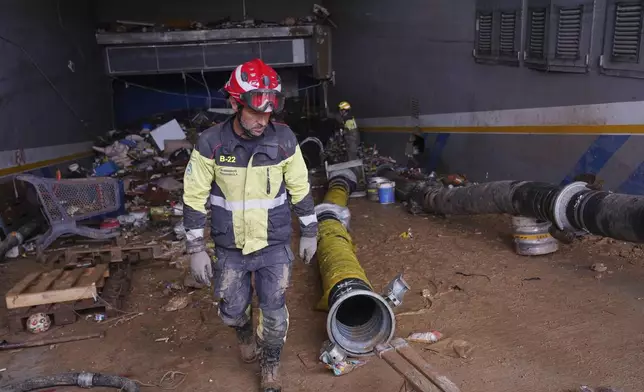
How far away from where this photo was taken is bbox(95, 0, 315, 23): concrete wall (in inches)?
480

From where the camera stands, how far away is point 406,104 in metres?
9.41

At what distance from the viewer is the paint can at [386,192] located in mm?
7500

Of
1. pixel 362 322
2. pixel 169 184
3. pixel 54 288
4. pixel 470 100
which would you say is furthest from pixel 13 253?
pixel 470 100

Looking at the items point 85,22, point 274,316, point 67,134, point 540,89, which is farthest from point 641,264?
point 85,22

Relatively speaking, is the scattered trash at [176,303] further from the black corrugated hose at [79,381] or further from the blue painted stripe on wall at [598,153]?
the blue painted stripe on wall at [598,153]

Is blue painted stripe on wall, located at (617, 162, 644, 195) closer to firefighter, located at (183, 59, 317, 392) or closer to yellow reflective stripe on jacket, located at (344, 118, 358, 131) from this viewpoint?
firefighter, located at (183, 59, 317, 392)

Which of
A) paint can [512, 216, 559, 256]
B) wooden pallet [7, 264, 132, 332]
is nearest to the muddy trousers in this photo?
wooden pallet [7, 264, 132, 332]

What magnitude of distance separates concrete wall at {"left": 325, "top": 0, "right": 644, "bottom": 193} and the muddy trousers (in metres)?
3.76

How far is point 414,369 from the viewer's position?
262cm

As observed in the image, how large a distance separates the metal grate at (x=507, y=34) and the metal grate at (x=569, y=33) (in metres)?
0.84

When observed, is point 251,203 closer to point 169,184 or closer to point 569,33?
point 569,33

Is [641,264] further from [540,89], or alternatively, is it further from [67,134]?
[67,134]

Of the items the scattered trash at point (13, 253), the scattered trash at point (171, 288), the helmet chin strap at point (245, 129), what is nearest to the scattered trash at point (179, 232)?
the scattered trash at point (171, 288)

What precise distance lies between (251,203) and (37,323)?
2225mm
